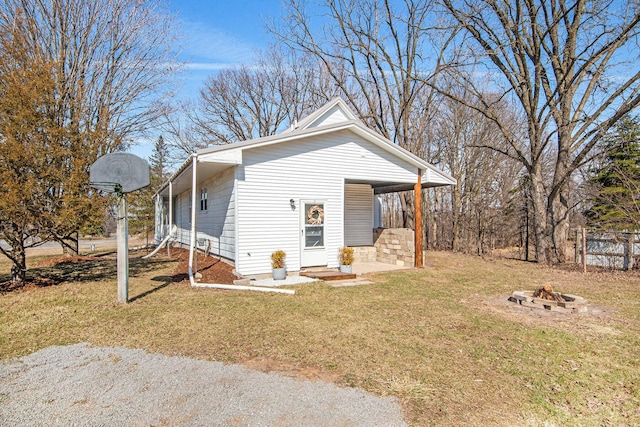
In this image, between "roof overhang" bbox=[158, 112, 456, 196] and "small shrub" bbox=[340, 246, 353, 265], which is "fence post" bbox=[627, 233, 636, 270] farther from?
"small shrub" bbox=[340, 246, 353, 265]

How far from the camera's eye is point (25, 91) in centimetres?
665

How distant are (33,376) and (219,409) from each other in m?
2.03

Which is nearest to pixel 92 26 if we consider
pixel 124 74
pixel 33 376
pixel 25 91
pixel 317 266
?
pixel 124 74

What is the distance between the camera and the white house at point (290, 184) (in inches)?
335

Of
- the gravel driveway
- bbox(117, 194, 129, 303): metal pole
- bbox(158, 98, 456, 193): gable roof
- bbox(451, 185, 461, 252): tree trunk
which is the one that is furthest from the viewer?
bbox(451, 185, 461, 252): tree trunk

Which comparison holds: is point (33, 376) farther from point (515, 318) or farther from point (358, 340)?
point (515, 318)

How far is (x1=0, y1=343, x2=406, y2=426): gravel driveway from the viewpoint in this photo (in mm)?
2717

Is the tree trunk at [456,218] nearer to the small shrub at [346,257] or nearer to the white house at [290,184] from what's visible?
the white house at [290,184]

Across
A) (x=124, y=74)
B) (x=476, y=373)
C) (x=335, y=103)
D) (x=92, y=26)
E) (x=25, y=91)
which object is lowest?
(x=476, y=373)

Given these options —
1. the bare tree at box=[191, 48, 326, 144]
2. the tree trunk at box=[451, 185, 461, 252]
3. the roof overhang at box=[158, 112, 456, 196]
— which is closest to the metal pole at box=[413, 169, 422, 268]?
the roof overhang at box=[158, 112, 456, 196]

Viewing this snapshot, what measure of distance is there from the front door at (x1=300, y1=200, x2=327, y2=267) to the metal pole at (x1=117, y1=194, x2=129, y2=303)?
13.7 feet

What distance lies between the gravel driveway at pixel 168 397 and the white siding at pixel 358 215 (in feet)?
30.8

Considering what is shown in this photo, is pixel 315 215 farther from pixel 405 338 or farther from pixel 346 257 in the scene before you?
pixel 405 338

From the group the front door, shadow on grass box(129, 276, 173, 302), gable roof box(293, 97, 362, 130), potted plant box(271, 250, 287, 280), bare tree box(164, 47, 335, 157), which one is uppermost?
bare tree box(164, 47, 335, 157)
